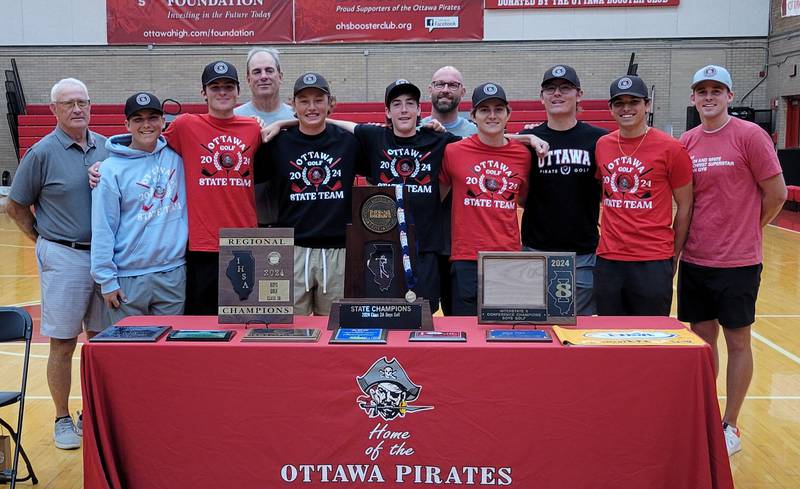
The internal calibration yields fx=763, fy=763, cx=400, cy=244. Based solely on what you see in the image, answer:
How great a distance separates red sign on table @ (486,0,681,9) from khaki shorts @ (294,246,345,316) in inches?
570

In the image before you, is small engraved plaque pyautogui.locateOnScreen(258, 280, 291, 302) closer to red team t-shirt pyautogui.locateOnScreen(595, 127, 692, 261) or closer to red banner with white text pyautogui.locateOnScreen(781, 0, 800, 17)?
red team t-shirt pyautogui.locateOnScreen(595, 127, 692, 261)

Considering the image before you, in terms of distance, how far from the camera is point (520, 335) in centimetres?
296

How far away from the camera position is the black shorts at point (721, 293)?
380 centimetres

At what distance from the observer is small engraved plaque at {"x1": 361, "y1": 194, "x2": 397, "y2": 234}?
3.26 m

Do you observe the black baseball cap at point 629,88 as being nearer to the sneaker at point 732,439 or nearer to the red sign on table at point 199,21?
the sneaker at point 732,439

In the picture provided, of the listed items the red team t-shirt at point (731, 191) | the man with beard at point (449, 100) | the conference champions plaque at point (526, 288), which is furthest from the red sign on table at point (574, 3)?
the conference champions plaque at point (526, 288)

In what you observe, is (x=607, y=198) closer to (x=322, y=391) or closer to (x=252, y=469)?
(x=322, y=391)

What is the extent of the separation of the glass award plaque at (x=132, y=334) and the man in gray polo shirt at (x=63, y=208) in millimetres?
952

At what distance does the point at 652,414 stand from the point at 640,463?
0.19 meters

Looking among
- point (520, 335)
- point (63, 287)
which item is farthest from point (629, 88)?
point (63, 287)

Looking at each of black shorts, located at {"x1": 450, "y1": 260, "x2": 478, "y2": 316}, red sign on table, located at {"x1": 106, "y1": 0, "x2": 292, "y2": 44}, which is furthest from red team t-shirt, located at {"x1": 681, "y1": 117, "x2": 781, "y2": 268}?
red sign on table, located at {"x1": 106, "y1": 0, "x2": 292, "y2": 44}

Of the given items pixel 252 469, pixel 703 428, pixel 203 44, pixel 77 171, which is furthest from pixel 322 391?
pixel 203 44

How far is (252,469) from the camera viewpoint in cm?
294

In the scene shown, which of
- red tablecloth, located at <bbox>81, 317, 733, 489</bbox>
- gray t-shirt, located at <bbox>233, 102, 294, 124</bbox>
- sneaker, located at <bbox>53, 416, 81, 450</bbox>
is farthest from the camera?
gray t-shirt, located at <bbox>233, 102, 294, 124</bbox>
